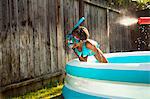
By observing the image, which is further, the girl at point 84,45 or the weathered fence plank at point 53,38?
the weathered fence plank at point 53,38

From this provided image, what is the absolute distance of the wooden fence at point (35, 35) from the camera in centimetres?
456

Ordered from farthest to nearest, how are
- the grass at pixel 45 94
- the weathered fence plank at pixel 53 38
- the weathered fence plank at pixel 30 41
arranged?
the weathered fence plank at pixel 53 38, the weathered fence plank at pixel 30 41, the grass at pixel 45 94

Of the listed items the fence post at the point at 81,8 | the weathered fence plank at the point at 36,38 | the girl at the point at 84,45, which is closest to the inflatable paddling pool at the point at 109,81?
the girl at the point at 84,45

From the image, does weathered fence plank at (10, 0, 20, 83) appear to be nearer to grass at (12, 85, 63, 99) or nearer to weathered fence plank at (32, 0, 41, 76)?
grass at (12, 85, 63, 99)

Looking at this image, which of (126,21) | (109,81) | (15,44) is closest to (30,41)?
(15,44)

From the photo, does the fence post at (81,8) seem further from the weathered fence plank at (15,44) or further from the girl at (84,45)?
the girl at (84,45)

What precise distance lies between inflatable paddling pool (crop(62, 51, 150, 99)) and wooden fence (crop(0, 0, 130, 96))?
1.15m

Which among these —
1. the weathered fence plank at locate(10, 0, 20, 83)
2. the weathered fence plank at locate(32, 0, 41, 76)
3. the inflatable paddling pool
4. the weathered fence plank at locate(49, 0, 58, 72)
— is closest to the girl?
the inflatable paddling pool

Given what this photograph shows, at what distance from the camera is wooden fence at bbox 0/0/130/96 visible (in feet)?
15.0

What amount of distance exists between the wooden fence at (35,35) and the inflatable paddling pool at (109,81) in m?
1.15

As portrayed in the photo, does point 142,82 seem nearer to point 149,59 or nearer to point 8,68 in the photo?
point 8,68

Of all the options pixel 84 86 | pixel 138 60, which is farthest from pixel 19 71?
pixel 138 60

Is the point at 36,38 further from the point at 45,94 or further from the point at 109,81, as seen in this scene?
the point at 109,81

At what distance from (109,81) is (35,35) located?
2443mm
